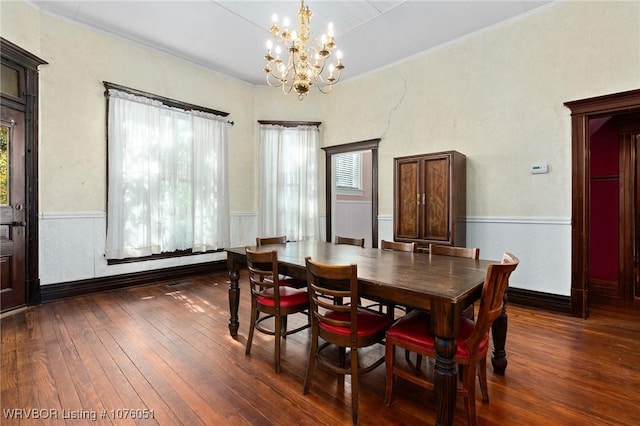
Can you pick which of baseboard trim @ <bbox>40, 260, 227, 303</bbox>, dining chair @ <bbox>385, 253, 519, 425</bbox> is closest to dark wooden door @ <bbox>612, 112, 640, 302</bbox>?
dining chair @ <bbox>385, 253, 519, 425</bbox>

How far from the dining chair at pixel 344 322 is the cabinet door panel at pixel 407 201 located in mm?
2322

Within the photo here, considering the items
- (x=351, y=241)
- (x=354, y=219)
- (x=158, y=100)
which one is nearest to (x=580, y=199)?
(x=351, y=241)

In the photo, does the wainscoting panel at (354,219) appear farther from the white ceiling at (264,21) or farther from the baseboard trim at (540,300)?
the baseboard trim at (540,300)

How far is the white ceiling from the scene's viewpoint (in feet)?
11.6

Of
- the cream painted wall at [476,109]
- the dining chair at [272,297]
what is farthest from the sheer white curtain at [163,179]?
the dining chair at [272,297]

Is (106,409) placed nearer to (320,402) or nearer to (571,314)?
(320,402)

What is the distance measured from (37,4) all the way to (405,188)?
4959 mm

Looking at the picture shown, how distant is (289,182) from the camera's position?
579 cm

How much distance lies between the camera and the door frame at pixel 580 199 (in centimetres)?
323

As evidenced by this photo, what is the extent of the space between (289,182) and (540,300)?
4.20 metres

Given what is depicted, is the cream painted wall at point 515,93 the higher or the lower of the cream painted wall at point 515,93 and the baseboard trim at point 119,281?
the higher

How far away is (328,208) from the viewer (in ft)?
19.6

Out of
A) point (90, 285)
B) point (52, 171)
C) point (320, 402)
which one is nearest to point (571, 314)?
point (320, 402)

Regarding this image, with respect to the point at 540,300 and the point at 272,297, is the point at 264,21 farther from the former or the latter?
the point at 540,300
